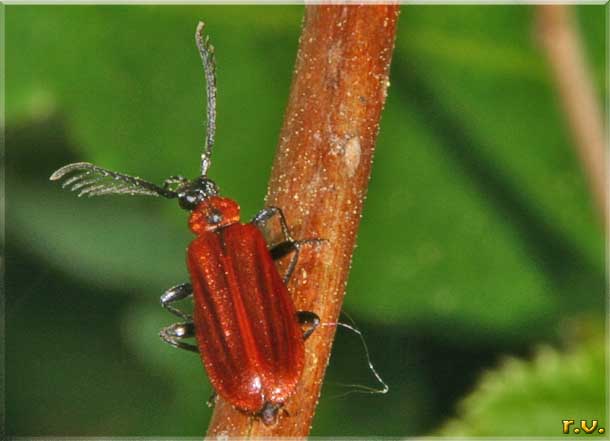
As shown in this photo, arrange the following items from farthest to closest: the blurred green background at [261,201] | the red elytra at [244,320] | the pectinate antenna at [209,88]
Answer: the blurred green background at [261,201]
the pectinate antenna at [209,88]
the red elytra at [244,320]

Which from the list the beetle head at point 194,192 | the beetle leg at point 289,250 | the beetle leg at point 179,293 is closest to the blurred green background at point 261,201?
the beetle head at point 194,192

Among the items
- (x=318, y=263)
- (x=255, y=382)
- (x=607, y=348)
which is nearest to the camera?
(x=318, y=263)

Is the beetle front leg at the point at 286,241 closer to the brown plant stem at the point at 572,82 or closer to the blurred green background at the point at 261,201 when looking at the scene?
the brown plant stem at the point at 572,82

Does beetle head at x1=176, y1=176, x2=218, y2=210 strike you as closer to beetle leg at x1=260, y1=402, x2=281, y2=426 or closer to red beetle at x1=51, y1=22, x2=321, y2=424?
red beetle at x1=51, y1=22, x2=321, y2=424

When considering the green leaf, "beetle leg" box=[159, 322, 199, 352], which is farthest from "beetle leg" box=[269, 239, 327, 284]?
the green leaf

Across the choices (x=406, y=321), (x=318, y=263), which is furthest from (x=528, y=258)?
(x=318, y=263)

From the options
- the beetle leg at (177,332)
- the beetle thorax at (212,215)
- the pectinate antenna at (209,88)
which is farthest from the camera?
the beetle thorax at (212,215)

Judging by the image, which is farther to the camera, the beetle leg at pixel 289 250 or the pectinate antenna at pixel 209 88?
the pectinate antenna at pixel 209 88

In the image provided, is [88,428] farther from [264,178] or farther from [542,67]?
[542,67]
